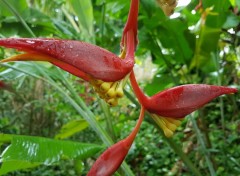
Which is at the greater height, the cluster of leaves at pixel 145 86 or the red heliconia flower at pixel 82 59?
the red heliconia flower at pixel 82 59

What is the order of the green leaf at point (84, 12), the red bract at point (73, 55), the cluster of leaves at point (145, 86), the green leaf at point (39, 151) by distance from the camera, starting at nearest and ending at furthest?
the red bract at point (73, 55)
the green leaf at point (39, 151)
the cluster of leaves at point (145, 86)
the green leaf at point (84, 12)

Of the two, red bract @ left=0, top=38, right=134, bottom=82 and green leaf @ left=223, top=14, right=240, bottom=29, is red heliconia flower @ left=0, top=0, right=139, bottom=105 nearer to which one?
red bract @ left=0, top=38, right=134, bottom=82

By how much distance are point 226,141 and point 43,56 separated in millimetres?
1045

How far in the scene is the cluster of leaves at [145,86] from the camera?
911 millimetres

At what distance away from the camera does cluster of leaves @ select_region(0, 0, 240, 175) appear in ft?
2.99

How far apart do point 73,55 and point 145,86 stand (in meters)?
1.24

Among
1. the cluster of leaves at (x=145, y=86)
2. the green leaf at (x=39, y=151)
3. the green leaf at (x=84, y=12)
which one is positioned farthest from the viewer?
the green leaf at (x=84, y=12)

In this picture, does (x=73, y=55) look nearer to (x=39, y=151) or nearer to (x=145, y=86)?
(x=39, y=151)

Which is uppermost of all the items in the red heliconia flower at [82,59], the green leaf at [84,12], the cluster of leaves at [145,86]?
the red heliconia flower at [82,59]

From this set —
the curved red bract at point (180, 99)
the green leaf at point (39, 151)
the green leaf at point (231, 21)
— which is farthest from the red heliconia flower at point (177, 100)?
the green leaf at point (231, 21)

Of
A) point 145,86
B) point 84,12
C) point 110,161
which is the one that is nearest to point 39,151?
point 110,161

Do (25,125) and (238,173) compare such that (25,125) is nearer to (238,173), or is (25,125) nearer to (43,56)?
(238,173)

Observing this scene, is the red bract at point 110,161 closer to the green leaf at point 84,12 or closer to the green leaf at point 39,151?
the green leaf at point 39,151

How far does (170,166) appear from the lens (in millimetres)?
1744
